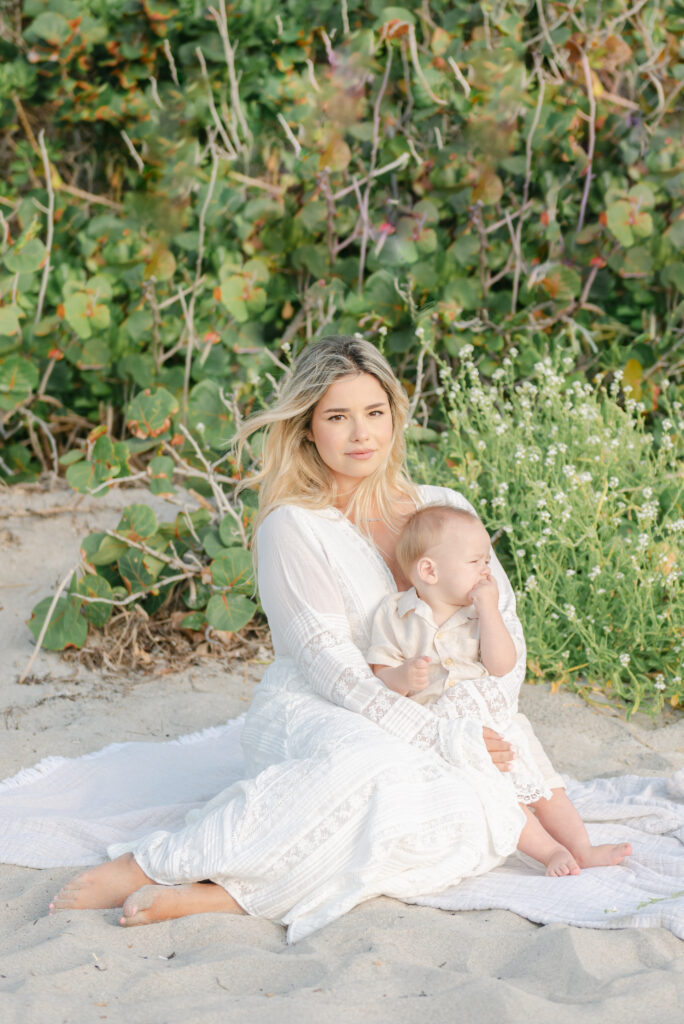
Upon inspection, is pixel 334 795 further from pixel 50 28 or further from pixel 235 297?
pixel 50 28

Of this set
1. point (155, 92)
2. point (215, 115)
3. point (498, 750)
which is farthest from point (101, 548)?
point (155, 92)

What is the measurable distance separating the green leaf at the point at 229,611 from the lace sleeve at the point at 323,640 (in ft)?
3.29

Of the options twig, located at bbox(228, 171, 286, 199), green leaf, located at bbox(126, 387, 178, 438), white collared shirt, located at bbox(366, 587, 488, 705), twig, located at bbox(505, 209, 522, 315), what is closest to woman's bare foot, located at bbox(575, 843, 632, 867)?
white collared shirt, located at bbox(366, 587, 488, 705)

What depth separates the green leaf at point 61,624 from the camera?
12.3 feet

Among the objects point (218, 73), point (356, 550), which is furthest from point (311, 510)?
point (218, 73)

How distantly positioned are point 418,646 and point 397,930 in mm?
631

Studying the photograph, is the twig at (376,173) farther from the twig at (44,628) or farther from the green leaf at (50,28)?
the twig at (44,628)

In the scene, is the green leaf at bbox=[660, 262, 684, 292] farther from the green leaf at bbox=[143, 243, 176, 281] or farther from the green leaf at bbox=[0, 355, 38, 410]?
the green leaf at bbox=[0, 355, 38, 410]

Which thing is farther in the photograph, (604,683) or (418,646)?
(604,683)

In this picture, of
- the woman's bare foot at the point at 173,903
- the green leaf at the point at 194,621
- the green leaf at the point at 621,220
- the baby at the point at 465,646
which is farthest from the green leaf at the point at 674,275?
the woman's bare foot at the point at 173,903

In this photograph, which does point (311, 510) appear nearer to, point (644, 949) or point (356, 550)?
point (356, 550)

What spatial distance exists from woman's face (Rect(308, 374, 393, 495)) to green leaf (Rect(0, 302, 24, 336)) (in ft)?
7.32

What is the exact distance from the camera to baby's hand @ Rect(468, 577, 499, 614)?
2.56 metres

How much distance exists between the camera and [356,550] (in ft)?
A: 8.97
